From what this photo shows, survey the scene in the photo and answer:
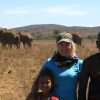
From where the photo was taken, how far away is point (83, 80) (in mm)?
5547

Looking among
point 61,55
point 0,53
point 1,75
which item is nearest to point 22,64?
point 1,75

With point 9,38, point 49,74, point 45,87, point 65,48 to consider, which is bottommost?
point 9,38

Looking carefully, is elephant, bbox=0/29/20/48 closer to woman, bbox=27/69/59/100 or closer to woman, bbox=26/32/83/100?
woman, bbox=26/32/83/100

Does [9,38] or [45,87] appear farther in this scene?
[9,38]

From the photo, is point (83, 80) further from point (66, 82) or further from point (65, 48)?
point (65, 48)

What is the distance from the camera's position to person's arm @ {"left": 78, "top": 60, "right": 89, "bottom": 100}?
18.0ft

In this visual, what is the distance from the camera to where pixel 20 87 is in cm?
1226

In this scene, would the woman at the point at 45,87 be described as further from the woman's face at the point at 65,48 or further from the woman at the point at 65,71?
the woman's face at the point at 65,48

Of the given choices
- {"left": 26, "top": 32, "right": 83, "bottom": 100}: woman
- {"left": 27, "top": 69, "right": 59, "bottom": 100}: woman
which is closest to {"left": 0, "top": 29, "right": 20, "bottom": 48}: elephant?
{"left": 26, "top": 32, "right": 83, "bottom": 100}: woman

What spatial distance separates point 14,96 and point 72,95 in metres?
5.17

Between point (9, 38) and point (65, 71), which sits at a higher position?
point (65, 71)

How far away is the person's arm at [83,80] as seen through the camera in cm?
549

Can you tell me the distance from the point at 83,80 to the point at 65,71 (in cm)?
31

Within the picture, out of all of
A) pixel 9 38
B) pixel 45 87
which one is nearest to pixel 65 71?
pixel 45 87
